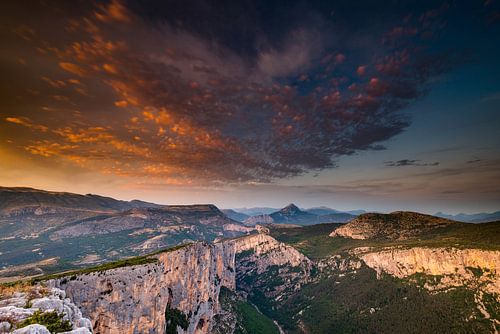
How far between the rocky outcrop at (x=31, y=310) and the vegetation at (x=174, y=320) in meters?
73.6

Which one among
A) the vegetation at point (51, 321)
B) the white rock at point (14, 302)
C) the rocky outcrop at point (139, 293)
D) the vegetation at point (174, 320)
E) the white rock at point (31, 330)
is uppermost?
the white rock at point (31, 330)

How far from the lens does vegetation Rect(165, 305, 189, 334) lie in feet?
A: 368

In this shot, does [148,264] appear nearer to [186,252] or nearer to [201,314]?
[186,252]

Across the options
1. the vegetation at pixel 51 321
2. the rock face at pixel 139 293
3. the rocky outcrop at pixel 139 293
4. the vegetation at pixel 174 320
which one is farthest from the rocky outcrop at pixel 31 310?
the vegetation at pixel 174 320

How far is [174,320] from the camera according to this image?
118875 millimetres

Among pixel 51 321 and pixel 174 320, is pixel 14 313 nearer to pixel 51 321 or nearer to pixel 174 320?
pixel 51 321

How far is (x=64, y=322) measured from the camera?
1414 inches

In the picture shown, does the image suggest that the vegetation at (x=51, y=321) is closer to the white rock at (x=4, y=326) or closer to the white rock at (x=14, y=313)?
the white rock at (x=14, y=313)

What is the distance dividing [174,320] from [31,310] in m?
97.2

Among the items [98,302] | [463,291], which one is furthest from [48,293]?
[463,291]

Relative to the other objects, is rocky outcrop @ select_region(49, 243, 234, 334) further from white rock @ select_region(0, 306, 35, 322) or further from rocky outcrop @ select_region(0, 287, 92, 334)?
white rock @ select_region(0, 306, 35, 322)

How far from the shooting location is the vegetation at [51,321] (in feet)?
105

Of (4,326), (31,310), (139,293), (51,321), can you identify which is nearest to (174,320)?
(139,293)

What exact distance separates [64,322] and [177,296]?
100 m
